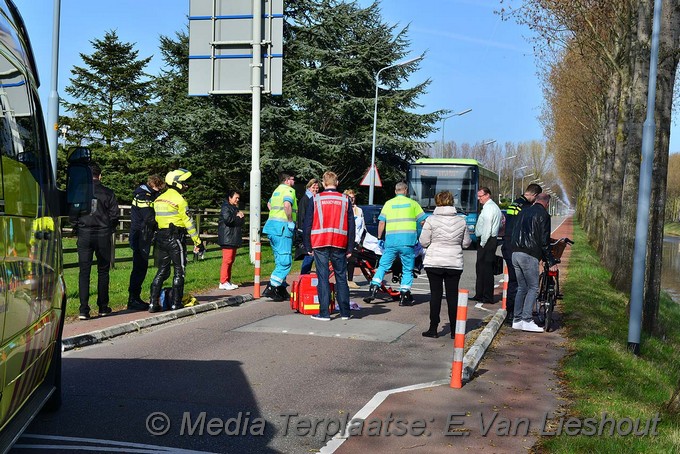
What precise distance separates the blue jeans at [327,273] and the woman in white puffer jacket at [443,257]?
1.36m

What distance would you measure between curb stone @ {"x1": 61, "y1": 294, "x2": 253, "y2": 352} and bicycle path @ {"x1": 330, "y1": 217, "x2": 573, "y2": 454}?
3.81m

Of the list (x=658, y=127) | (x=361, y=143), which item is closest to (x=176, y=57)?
(x=361, y=143)

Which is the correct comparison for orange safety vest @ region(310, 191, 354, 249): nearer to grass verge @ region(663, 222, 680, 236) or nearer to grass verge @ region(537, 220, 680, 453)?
grass verge @ region(537, 220, 680, 453)

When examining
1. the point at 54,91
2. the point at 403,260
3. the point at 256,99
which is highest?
the point at 256,99

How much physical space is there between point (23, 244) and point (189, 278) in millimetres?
11811

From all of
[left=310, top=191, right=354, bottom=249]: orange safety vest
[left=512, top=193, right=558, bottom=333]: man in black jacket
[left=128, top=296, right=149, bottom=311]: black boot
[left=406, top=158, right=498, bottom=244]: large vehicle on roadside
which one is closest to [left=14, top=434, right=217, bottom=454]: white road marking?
[left=310, top=191, right=354, bottom=249]: orange safety vest

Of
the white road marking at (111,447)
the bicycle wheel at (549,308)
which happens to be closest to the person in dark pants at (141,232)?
the bicycle wheel at (549,308)

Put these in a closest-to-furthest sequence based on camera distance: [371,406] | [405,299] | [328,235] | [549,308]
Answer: [371,406] → [328,235] → [549,308] → [405,299]

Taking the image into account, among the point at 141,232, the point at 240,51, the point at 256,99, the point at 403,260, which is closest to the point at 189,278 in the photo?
the point at 141,232

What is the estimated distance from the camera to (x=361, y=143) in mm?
33781

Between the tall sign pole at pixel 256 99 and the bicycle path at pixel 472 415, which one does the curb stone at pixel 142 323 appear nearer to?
the bicycle path at pixel 472 415

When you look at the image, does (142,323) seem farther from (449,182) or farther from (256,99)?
(449,182)

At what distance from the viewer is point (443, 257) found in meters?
9.71

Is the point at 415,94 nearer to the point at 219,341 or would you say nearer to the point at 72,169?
the point at 219,341
